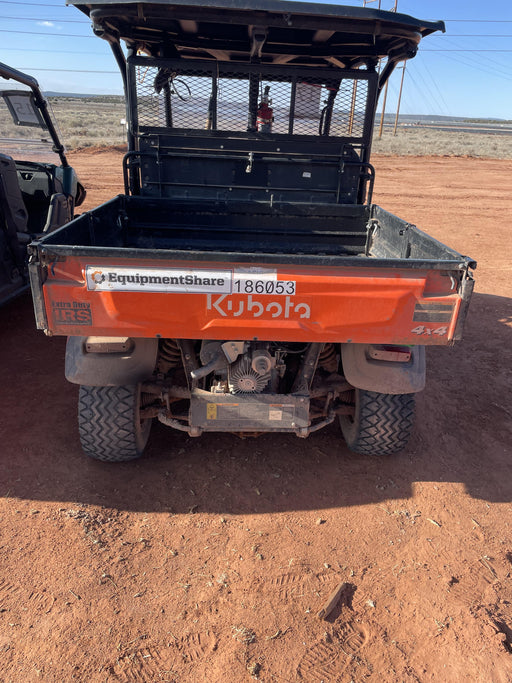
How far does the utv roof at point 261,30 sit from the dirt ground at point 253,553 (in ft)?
9.51

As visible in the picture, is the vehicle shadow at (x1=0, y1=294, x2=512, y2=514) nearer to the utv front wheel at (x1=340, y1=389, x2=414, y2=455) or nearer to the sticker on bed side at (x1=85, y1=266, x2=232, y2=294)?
the utv front wheel at (x1=340, y1=389, x2=414, y2=455)

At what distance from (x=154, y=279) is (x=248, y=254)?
49 centimetres

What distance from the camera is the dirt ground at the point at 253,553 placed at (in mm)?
2227

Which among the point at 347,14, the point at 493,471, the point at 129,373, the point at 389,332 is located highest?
the point at 347,14

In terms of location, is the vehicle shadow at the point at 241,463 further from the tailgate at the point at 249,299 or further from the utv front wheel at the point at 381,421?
the tailgate at the point at 249,299

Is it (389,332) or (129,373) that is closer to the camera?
(389,332)

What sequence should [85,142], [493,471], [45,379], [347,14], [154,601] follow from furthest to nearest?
[85,142]
[45,379]
[493,471]
[347,14]
[154,601]

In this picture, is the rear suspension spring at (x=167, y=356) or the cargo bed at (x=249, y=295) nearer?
the cargo bed at (x=249, y=295)

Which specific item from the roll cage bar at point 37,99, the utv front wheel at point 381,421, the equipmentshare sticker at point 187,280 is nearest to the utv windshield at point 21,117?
the roll cage bar at point 37,99

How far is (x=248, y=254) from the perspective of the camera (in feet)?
8.24

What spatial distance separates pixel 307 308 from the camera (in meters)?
2.63

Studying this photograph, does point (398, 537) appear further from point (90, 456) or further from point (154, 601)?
point (90, 456)

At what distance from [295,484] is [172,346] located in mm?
1224

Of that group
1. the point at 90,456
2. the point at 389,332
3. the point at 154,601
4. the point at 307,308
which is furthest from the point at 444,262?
the point at 90,456
